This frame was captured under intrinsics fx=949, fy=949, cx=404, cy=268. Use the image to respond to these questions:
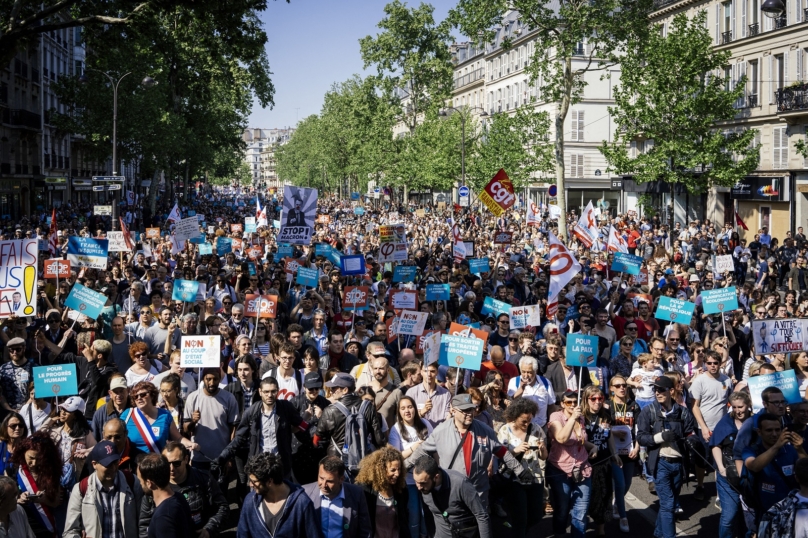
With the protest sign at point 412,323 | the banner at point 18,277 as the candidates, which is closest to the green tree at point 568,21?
the protest sign at point 412,323

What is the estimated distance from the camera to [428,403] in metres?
8.09

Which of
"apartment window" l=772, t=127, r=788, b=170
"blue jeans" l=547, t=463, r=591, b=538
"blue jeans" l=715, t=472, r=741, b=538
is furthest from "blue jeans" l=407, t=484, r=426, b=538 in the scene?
"apartment window" l=772, t=127, r=788, b=170

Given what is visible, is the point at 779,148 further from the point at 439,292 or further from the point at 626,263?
the point at 439,292

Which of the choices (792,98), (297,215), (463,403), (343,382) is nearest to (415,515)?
(463,403)

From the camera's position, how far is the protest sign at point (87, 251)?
15.6m

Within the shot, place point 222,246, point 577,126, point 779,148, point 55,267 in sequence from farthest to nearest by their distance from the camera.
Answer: point 577,126, point 779,148, point 222,246, point 55,267

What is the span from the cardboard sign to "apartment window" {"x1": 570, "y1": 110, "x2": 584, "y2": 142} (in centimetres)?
5287

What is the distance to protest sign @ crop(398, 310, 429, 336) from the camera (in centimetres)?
1255

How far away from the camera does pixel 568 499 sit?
802 centimetres

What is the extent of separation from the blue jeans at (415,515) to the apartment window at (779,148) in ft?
120

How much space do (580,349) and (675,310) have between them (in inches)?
125

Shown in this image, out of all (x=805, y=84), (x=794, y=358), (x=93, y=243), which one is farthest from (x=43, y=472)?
(x=805, y=84)

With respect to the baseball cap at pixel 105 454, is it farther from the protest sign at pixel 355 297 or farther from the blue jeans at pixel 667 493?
the protest sign at pixel 355 297

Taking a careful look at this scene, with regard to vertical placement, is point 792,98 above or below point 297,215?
above
